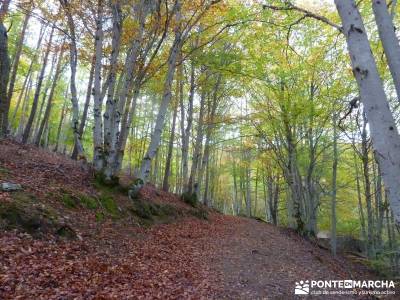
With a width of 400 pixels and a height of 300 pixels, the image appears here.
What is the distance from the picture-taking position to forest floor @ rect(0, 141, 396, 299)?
14.2 feet

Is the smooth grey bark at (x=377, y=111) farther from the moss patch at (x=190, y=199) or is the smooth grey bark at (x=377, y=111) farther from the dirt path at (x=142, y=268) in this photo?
the moss patch at (x=190, y=199)

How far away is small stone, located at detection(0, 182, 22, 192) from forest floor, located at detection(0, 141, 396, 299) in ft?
0.48

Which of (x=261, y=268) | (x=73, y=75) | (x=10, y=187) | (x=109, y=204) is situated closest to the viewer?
(x=10, y=187)

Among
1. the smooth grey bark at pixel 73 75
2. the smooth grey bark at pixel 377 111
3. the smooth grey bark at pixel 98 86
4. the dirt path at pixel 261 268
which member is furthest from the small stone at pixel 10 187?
the smooth grey bark at pixel 377 111

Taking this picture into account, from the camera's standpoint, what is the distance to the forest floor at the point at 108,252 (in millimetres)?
4328

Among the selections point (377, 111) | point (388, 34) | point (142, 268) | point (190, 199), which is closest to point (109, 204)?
point (142, 268)

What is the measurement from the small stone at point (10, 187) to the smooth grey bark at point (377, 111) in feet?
22.3

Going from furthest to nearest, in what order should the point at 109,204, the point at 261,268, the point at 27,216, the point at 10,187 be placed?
the point at 109,204, the point at 261,268, the point at 10,187, the point at 27,216

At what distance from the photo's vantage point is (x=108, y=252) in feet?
19.1

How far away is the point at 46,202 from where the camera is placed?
6.34 metres

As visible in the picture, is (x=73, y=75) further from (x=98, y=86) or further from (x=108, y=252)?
(x=108, y=252)

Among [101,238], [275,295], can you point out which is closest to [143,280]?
[101,238]

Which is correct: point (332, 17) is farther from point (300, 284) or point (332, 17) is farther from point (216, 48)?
point (300, 284)

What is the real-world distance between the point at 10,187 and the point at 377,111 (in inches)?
273
